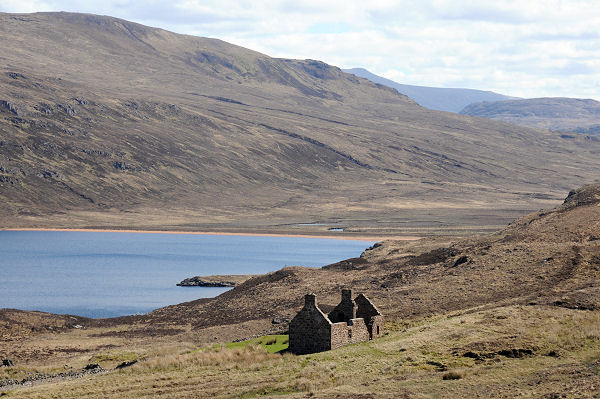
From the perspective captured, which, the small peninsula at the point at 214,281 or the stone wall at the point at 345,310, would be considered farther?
the small peninsula at the point at 214,281

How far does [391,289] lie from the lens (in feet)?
215

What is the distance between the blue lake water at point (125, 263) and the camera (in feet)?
302

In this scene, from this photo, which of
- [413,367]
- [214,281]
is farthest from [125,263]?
[413,367]

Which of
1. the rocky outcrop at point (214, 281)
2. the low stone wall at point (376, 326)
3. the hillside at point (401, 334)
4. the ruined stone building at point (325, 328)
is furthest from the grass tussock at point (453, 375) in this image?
the rocky outcrop at point (214, 281)

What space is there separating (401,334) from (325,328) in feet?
12.8

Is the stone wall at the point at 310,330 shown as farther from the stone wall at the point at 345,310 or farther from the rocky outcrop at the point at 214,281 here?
the rocky outcrop at the point at 214,281

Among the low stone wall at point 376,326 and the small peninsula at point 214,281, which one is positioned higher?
the low stone wall at point 376,326

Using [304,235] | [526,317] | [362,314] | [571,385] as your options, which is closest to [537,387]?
[571,385]

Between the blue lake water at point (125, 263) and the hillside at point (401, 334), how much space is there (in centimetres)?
1714

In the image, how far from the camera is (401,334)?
121ft

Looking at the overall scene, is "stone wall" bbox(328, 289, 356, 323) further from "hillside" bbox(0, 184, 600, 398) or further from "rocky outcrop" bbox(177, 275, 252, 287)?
"rocky outcrop" bbox(177, 275, 252, 287)

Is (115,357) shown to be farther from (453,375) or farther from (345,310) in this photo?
(453,375)

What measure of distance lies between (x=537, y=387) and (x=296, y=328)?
11.6 metres

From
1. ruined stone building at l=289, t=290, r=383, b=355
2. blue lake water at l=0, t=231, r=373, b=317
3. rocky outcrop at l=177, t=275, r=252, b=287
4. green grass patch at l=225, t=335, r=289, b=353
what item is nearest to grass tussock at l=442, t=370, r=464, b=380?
ruined stone building at l=289, t=290, r=383, b=355
